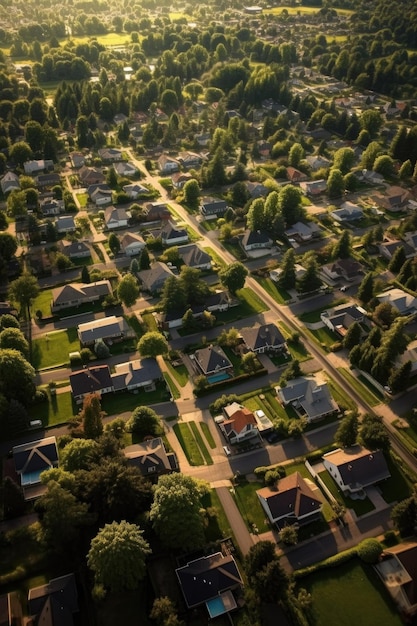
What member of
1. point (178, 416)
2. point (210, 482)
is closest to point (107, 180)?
point (178, 416)

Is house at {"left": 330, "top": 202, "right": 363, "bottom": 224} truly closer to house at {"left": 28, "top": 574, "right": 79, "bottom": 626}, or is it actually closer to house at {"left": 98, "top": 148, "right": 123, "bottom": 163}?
house at {"left": 98, "top": 148, "right": 123, "bottom": 163}

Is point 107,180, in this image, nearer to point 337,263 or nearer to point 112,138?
point 112,138

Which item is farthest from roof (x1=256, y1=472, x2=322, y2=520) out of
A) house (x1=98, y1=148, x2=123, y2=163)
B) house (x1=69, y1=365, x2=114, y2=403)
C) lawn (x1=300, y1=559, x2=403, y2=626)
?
house (x1=98, y1=148, x2=123, y2=163)

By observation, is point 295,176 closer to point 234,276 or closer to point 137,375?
point 234,276

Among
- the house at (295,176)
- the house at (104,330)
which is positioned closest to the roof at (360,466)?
the house at (104,330)

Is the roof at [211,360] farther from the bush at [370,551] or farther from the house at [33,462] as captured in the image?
the bush at [370,551]
